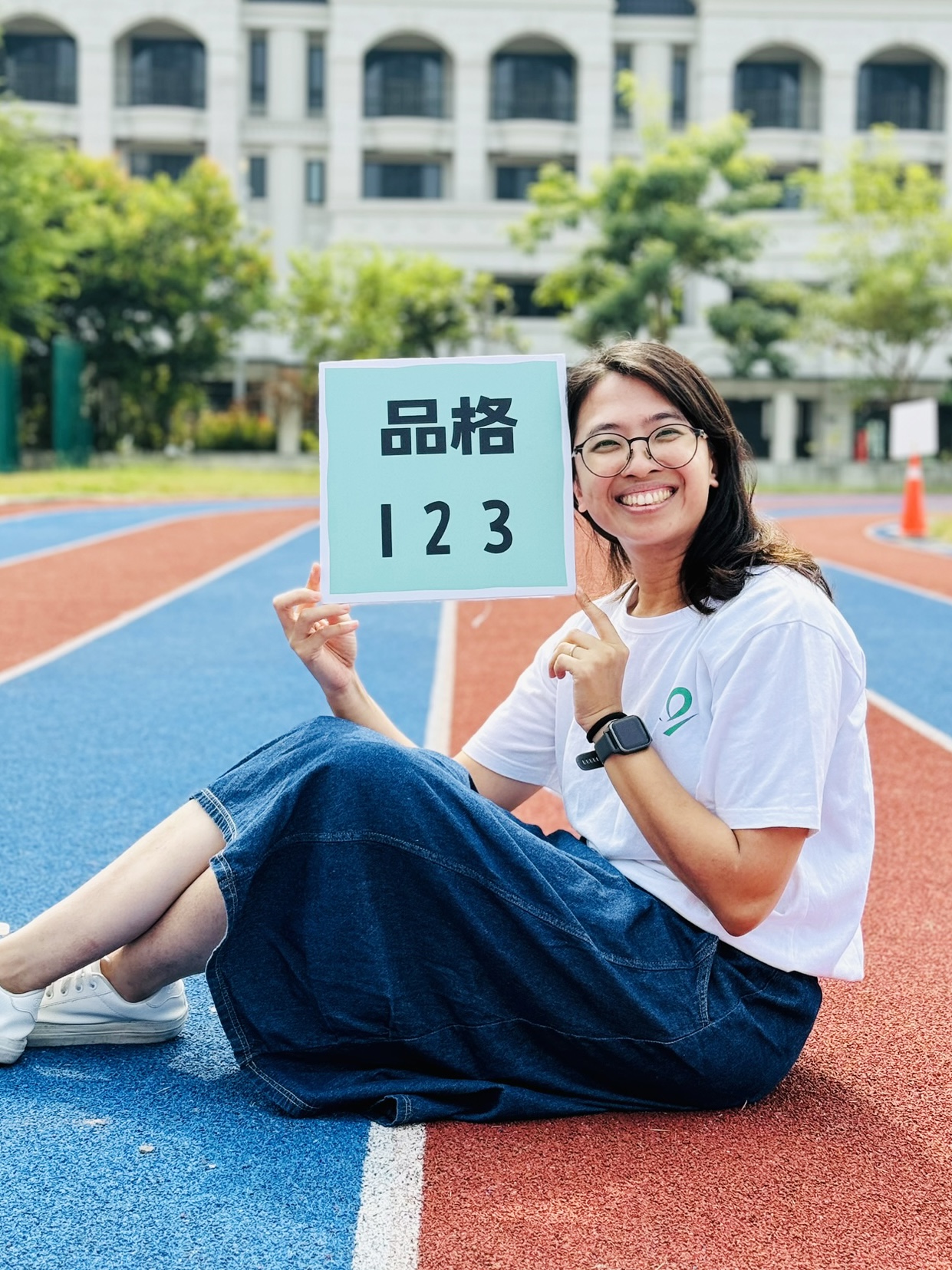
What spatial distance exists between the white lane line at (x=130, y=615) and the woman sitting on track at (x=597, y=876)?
17.6 ft

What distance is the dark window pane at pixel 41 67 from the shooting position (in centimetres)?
4603

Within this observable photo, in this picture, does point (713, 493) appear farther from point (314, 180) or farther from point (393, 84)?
point (393, 84)

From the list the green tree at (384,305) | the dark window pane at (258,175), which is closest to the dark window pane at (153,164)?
the dark window pane at (258,175)

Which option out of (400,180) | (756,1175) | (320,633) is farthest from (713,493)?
(400,180)

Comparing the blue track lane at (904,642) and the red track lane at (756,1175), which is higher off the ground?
the blue track lane at (904,642)

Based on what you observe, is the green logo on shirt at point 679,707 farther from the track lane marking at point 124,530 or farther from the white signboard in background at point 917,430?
the white signboard in background at point 917,430

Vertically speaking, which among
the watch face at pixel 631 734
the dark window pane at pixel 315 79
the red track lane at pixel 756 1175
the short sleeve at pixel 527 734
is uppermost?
the dark window pane at pixel 315 79

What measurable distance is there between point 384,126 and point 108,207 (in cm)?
1014

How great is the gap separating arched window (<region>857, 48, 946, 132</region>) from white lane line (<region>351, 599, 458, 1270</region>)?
4826 centimetres

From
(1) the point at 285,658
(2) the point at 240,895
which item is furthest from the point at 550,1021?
(1) the point at 285,658

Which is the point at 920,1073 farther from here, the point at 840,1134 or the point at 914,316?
the point at 914,316

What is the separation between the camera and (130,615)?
1050 centimetres

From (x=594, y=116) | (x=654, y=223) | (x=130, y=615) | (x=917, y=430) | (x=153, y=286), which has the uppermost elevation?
(x=594, y=116)

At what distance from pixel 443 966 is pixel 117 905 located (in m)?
0.60
